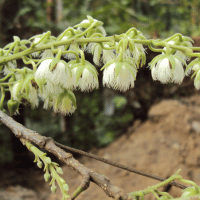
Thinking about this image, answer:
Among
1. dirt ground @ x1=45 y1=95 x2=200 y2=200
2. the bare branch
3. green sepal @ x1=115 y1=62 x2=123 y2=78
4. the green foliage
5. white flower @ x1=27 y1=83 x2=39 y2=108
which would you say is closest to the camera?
the bare branch

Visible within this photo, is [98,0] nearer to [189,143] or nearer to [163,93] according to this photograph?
[163,93]

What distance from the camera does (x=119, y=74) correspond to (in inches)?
27.5

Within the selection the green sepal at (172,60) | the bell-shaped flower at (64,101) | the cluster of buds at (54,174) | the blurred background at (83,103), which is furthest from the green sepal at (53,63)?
the blurred background at (83,103)

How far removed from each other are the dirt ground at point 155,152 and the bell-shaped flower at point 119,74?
155 centimetres

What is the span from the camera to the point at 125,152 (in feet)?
9.30

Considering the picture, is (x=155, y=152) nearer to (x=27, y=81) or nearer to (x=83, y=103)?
(x=83, y=103)

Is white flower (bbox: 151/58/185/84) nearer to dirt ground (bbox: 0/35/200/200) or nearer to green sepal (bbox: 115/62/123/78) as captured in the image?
green sepal (bbox: 115/62/123/78)

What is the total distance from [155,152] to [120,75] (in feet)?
6.56

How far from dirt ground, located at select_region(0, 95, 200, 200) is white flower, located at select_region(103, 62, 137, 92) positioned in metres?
1.55

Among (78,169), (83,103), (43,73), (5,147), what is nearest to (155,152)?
(83,103)

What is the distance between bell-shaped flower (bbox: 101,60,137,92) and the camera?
70 cm

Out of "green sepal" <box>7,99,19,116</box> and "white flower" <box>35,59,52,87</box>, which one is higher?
"white flower" <box>35,59,52,87</box>

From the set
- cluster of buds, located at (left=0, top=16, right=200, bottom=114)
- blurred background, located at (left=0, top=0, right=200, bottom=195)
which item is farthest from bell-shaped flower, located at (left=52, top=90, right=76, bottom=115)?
blurred background, located at (left=0, top=0, right=200, bottom=195)

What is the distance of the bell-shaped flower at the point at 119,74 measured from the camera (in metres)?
0.70
